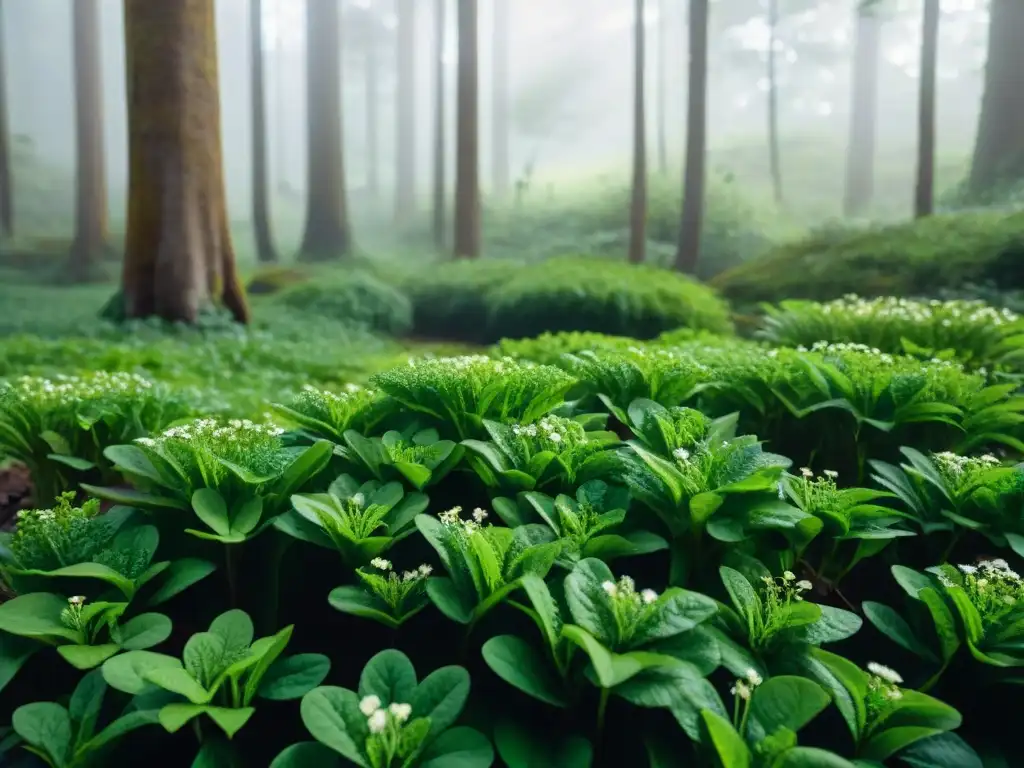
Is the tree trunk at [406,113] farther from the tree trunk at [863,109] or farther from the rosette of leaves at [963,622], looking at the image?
the rosette of leaves at [963,622]

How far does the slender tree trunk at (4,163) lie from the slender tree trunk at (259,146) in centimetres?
306

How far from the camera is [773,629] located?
1.30 metres

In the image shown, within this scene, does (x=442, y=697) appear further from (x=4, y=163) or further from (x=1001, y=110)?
(x=4, y=163)

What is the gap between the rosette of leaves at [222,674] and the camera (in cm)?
112

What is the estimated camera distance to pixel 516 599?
143 centimetres

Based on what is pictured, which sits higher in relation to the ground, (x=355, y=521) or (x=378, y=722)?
(x=355, y=521)

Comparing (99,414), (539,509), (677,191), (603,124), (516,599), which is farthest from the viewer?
(603,124)

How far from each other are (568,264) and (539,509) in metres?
6.08

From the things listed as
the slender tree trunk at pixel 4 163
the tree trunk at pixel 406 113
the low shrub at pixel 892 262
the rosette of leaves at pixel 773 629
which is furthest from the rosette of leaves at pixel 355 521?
the tree trunk at pixel 406 113

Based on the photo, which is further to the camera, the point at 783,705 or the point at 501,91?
the point at 501,91

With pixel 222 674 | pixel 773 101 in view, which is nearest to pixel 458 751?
pixel 222 674

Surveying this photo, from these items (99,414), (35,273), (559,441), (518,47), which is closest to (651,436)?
(559,441)

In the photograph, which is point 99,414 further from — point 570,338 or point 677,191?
point 677,191

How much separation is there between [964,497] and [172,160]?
5.86 meters
